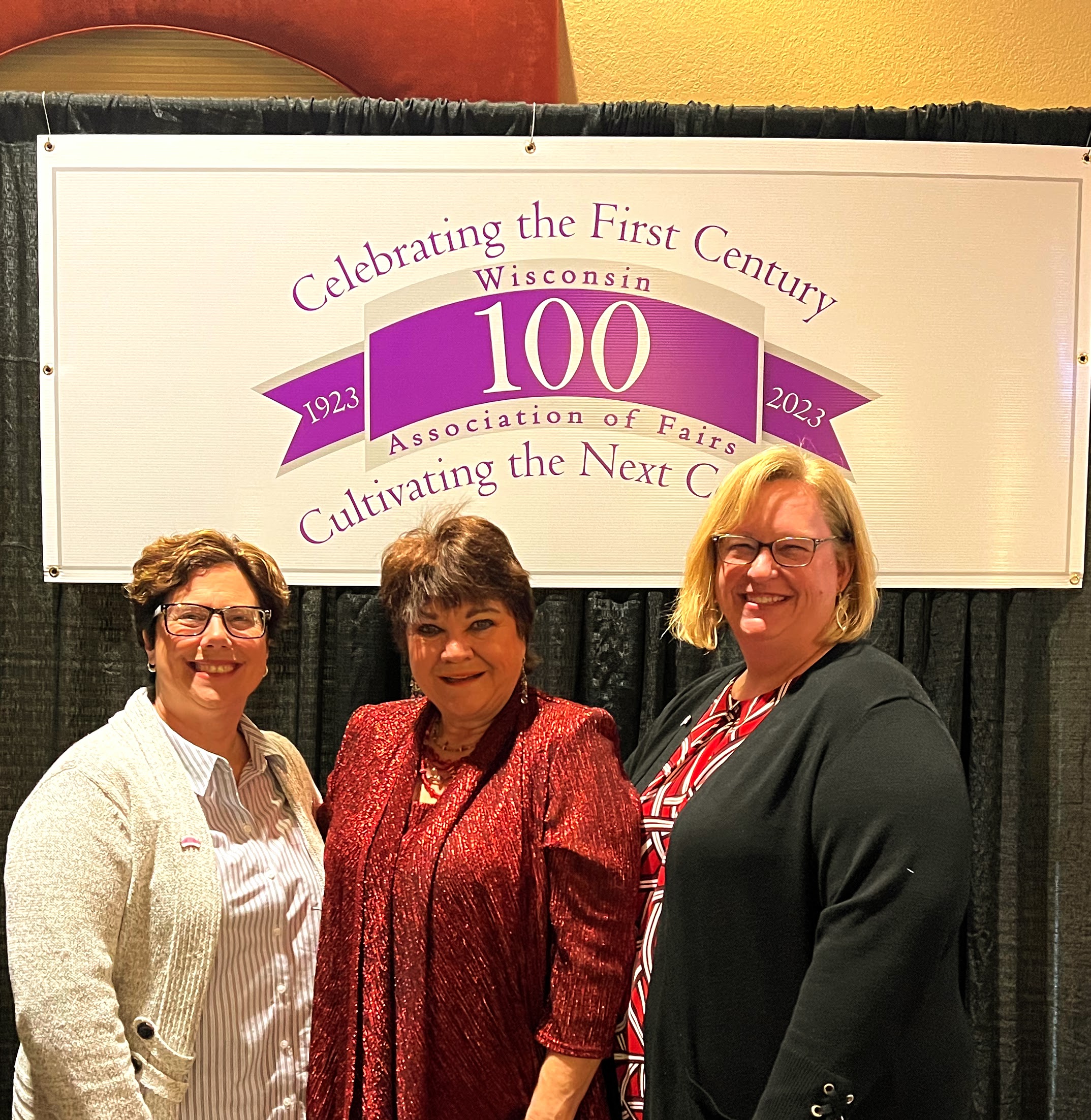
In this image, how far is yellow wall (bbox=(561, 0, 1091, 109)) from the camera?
7.57 ft

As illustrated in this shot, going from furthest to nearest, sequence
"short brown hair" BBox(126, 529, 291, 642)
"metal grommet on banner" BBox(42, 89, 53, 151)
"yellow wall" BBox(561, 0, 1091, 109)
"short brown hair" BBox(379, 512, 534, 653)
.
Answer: "yellow wall" BBox(561, 0, 1091, 109) < "metal grommet on banner" BBox(42, 89, 53, 151) < "short brown hair" BBox(126, 529, 291, 642) < "short brown hair" BBox(379, 512, 534, 653)

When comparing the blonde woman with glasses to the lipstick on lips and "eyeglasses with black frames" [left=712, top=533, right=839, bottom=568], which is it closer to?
"eyeglasses with black frames" [left=712, top=533, right=839, bottom=568]

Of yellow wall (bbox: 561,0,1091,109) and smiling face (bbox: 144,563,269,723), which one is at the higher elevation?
yellow wall (bbox: 561,0,1091,109)

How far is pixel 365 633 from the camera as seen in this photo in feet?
7.23

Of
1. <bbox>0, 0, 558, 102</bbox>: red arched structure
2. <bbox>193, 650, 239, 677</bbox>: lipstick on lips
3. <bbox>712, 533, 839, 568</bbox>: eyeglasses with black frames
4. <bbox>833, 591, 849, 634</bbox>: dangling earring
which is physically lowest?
<bbox>193, 650, 239, 677</bbox>: lipstick on lips

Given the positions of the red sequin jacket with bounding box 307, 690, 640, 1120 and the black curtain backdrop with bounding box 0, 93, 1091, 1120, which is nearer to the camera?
the red sequin jacket with bounding box 307, 690, 640, 1120

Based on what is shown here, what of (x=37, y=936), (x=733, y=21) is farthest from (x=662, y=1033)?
(x=733, y=21)

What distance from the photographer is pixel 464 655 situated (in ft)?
4.89

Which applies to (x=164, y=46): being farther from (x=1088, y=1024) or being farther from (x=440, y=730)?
(x=1088, y=1024)

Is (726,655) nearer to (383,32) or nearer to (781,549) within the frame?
(781,549)

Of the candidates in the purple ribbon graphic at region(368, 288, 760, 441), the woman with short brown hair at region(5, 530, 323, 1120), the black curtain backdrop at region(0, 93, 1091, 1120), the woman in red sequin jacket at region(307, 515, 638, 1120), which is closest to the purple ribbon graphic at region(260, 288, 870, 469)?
the purple ribbon graphic at region(368, 288, 760, 441)

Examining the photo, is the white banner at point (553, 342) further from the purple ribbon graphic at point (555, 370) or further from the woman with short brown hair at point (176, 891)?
the woman with short brown hair at point (176, 891)

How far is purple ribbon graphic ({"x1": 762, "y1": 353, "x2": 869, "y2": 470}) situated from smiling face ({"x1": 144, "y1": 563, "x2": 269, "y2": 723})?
1.14 m

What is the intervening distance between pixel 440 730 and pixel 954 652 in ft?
3.85
